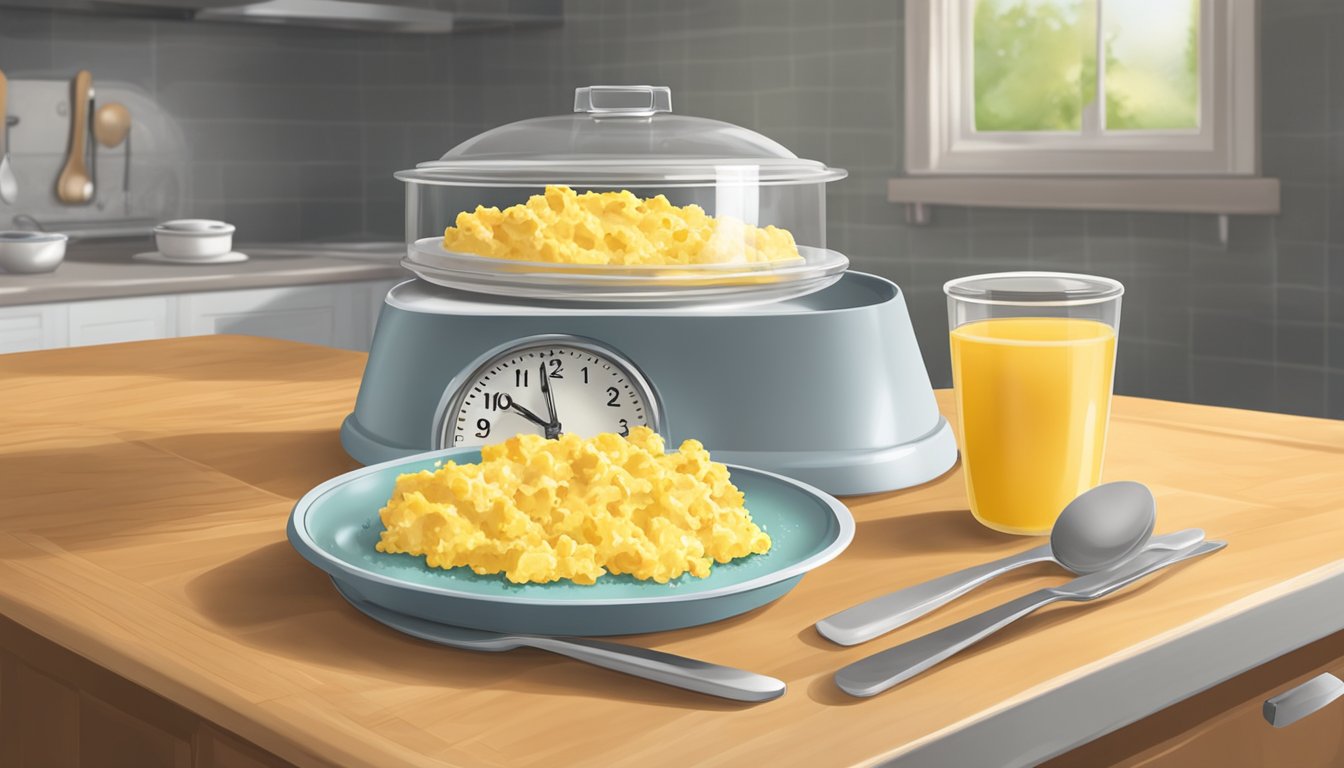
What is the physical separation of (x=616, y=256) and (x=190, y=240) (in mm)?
2519

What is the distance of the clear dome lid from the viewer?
1091 millimetres

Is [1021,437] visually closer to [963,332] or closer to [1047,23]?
[963,332]

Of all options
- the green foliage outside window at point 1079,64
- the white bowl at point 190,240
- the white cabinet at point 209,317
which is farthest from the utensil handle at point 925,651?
the white bowl at point 190,240

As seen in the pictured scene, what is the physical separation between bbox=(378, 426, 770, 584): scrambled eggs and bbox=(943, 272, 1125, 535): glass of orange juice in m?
0.19

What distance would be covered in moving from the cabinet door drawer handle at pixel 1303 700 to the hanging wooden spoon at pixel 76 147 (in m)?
3.42

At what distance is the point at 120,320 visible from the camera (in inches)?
116

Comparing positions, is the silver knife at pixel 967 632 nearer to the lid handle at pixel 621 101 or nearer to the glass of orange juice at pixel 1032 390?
the glass of orange juice at pixel 1032 390

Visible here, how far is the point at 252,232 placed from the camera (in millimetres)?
3924

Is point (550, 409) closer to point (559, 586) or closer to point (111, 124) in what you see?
point (559, 586)

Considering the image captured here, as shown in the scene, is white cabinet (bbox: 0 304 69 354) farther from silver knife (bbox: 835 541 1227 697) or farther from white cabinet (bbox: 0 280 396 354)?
silver knife (bbox: 835 541 1227 697)

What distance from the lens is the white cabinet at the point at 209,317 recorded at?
284 cm

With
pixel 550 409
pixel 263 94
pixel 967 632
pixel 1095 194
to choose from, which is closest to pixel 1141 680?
pixel 967 632

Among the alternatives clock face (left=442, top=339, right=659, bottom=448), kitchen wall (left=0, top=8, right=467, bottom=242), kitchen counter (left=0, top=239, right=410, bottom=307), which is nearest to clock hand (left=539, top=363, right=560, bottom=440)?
clock face (left=442, top=339, right=659, bottom=448)

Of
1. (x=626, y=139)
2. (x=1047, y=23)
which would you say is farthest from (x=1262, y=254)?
(x=626, y=139)
